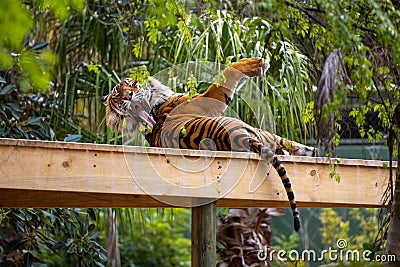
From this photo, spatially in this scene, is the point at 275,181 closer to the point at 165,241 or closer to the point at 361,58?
the point at 361,58

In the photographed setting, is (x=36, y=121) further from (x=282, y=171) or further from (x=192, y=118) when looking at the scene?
(x=282, y=171)

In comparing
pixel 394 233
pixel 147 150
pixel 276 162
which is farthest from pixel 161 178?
pixel 394 233

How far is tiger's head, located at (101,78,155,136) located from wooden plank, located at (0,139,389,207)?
0.36 metres

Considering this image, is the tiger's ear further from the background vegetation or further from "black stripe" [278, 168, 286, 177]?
"black stripe" [278, 168, 286, 177]

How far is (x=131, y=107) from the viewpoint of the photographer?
3.18 meters

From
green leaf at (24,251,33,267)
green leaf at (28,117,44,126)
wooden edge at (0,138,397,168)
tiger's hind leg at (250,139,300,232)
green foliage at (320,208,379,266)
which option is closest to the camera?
wooden edge at (0,138,397,168)

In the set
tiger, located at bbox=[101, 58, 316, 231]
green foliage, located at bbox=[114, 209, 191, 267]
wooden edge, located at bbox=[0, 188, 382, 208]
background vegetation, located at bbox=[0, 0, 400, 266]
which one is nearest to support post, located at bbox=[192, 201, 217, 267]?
wooden edge, located at bbox=[0, 188, 382, 208]

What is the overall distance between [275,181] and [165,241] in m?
4.89

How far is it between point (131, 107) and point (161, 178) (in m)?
0.52

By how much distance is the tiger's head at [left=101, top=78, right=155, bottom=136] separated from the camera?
317 cm

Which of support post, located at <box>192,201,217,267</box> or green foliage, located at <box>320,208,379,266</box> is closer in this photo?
support post, located at <box>192,201,217,267</box>

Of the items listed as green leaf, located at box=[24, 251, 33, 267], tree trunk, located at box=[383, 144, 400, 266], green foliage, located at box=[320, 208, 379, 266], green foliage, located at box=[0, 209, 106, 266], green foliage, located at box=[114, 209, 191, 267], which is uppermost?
tree trunk, located at box=[383, 144, 400, 266]

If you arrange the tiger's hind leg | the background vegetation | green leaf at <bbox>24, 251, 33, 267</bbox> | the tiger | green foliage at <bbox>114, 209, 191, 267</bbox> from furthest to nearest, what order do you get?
green foliage at <bbox>114, 209, 191, 267</bbox> < green leaf at <bbox>24, 251, 33, 267</bbox> < the tiger < the tiger's hind leg < the background vegetation

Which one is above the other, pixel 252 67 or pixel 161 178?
pixel 252 67
